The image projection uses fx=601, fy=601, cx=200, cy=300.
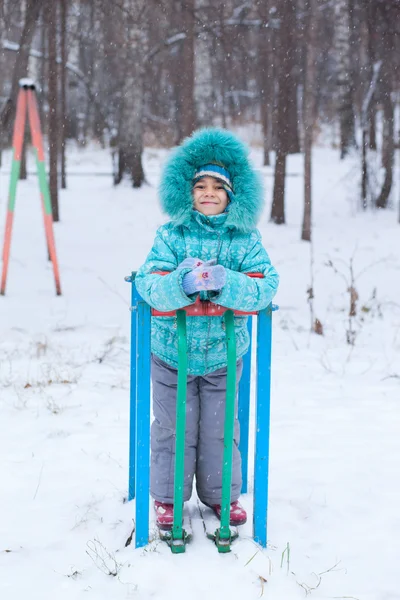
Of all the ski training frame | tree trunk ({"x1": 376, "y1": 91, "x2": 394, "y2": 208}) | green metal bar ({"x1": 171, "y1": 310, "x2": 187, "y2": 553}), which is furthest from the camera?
tree trunk ({"x1": 376, "y1": 91, "x2": 394, "y2": 208})

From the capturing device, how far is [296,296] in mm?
8086

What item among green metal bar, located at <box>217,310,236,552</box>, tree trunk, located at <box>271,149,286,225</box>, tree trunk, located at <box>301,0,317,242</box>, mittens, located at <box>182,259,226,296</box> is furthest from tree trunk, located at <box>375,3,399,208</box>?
mittens, located at <box>182,259,226,296</box>

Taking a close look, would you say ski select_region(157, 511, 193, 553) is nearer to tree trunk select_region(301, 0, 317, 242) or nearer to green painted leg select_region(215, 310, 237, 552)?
green painted leg select_region(215, 310, 237, 552)

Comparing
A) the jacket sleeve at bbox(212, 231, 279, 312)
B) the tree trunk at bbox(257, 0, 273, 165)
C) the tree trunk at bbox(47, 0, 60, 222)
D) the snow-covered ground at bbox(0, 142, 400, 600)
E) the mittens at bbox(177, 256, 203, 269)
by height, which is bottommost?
the snow-covered ground at bbox(0, 142, 400, 600)

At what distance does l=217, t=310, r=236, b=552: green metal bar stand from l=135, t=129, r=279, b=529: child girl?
0.13 m

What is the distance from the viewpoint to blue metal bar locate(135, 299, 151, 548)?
2.17 m

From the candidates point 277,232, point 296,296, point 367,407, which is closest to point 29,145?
point 277,232

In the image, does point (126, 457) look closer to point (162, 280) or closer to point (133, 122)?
point (162, 280)

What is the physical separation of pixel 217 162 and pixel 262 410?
961 millimetres

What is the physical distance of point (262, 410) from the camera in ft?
7.34

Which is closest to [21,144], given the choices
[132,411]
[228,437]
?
[132,411]

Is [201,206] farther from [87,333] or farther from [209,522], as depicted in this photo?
A: [87,333]

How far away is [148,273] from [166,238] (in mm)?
159

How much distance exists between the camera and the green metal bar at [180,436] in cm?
217
